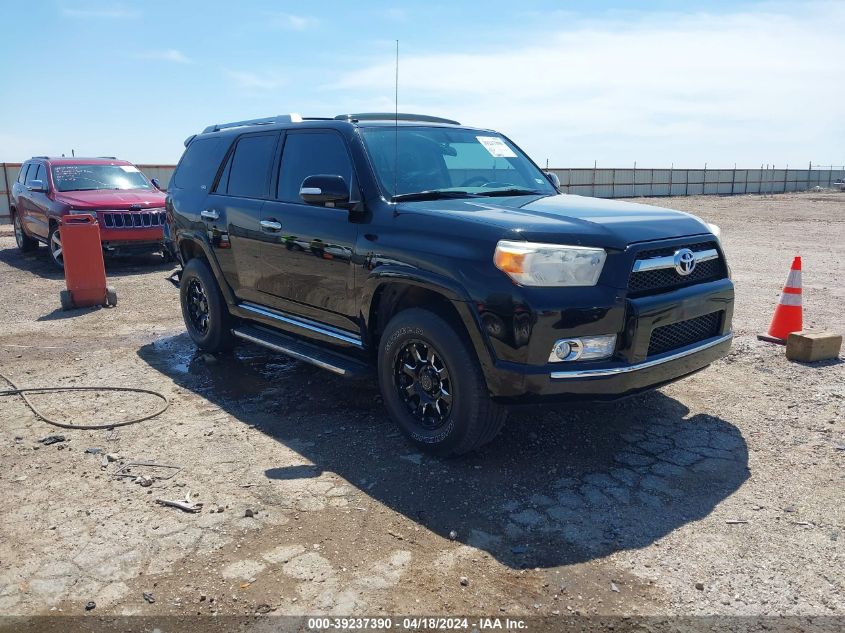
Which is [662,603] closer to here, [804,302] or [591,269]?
[591,269]

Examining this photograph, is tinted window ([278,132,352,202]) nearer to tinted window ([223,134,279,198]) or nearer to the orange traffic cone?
tinted window ([223,134,279,198])

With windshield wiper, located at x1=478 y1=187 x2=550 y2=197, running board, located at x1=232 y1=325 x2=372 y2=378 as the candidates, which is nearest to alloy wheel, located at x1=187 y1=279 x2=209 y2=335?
running board, located at x1=232 y1=325 x2=372 y2=378

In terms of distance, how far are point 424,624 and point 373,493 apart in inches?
45.3

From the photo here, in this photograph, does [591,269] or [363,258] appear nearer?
[591,269]

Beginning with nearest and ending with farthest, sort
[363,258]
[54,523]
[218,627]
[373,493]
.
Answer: [218,627], [54,523], [373,493], [363,258]

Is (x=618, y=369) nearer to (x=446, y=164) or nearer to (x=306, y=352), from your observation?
(x=446, y=164)

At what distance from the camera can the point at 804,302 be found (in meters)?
8.64

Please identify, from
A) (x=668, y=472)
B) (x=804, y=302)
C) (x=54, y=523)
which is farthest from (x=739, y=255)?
(x=54, y=523)

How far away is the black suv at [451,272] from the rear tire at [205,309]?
12.2 inches

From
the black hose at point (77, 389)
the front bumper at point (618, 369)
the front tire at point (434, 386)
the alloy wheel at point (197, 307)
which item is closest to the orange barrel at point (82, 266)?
the alloy wheel at point (197, 307)

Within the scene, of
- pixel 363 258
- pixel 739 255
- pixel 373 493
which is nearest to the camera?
pixel 373 493

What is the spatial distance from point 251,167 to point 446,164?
1770 mm

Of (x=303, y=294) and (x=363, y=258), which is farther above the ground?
(x=363, y=258)

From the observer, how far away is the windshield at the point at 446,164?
4.68 meters
